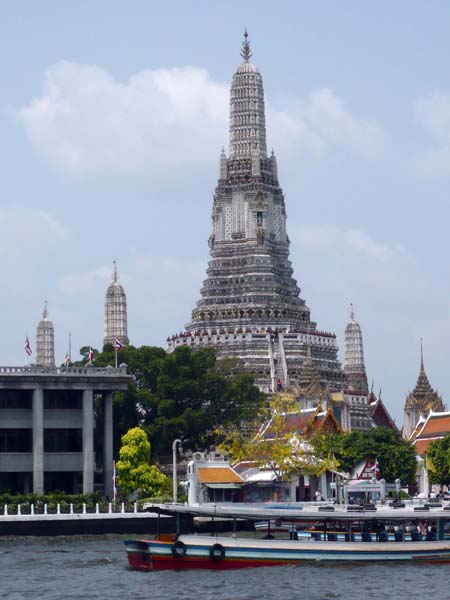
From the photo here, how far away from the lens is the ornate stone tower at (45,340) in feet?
593

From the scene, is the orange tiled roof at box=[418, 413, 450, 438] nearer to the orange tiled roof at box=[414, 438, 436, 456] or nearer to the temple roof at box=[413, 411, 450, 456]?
the temple roof at box=[413, 411, 450, 456]

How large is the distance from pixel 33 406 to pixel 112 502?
10.1 m

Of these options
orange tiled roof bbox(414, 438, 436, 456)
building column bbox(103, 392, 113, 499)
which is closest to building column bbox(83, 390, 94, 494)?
building column bbox(103, 392, 113, 499)

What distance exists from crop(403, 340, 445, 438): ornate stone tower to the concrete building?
52.4m

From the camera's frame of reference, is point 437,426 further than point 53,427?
Yes

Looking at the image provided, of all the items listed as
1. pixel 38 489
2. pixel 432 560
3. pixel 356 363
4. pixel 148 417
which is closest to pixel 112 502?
pixel 38 489

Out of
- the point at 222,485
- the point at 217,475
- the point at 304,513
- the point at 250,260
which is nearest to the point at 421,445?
the point at 217,475

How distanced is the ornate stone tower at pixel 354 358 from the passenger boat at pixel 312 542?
93.3 metres

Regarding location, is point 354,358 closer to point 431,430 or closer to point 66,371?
point 431,430

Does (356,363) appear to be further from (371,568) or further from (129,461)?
(371,568)

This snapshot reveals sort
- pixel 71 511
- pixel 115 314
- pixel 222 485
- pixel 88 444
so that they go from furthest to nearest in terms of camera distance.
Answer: pixel 115 314
pixel 88 444
pixel 222 485
pixel 71 511

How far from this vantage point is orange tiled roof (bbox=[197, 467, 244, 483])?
95.7 metres

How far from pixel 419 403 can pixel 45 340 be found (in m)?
47.4

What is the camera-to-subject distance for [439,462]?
104875 millimetres
